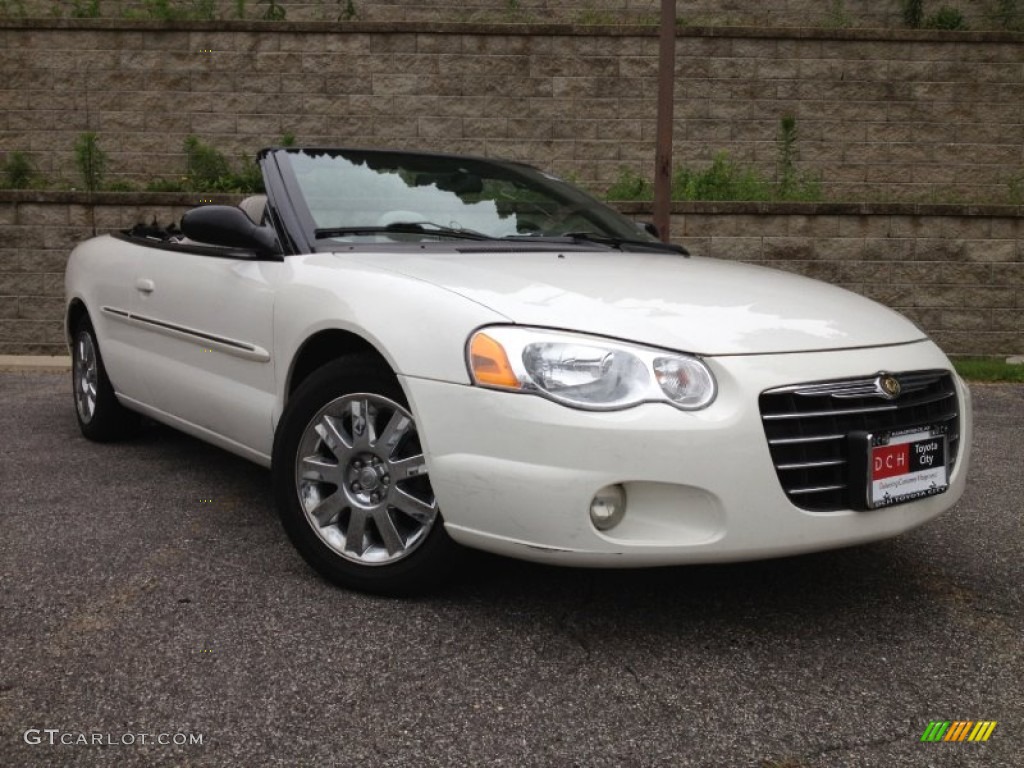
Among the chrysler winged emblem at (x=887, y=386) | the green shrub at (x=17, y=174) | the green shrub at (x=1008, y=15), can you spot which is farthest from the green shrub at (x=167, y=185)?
the green shrub at (x=1008, y=15)

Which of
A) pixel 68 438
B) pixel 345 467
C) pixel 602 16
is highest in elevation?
pixel 602 16

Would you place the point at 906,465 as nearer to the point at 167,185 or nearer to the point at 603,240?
the point at 603,240

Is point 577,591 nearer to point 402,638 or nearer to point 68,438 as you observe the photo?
point 402,638

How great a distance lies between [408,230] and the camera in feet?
12.0

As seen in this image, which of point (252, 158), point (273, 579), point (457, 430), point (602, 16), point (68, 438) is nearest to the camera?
point (457, 430)

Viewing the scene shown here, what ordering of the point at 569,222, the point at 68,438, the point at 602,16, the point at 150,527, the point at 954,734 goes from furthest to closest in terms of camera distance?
the point at 602,16, the point at 68,438, the point at 569,222, the point at 150,527, the point at 954,734

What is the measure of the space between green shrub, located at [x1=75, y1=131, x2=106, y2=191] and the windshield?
6.38 metres

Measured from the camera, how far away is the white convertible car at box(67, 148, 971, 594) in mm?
2553

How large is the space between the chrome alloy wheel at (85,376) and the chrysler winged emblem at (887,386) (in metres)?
3.79

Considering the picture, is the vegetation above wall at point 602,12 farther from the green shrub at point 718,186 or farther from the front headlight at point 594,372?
the front headlight at point 594,372

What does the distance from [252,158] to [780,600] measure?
8395mm

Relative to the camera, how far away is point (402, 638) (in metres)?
2.74

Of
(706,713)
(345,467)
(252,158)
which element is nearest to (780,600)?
(706,713)

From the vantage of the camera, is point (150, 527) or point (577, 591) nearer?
point (577, 591)
